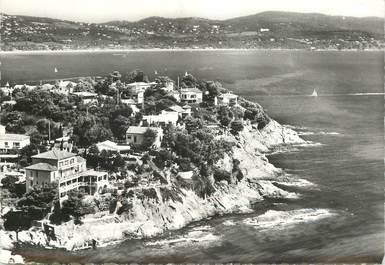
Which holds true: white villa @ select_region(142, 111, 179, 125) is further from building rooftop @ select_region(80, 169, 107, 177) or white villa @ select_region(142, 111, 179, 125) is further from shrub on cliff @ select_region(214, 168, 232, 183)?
building rooftop @ select_region(80, 169, 107, 177)

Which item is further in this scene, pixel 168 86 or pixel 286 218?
pixel 168 86

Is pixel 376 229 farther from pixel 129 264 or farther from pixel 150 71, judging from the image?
Result: pixel 150 71

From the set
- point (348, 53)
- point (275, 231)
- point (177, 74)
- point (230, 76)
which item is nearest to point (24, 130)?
point (177, 74)

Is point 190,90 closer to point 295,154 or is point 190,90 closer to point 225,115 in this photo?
point 225,115

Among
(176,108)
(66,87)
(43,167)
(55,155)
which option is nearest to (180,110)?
(176,108)

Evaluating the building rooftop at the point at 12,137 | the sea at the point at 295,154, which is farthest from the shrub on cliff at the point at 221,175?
the building rooftop at the point at 12,137

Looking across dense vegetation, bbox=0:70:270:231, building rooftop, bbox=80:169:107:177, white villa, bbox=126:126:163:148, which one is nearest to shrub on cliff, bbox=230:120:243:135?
dense vegetation, bbox=0:70:270:231
